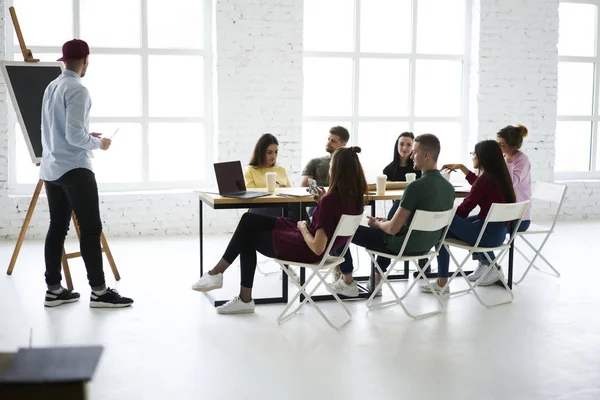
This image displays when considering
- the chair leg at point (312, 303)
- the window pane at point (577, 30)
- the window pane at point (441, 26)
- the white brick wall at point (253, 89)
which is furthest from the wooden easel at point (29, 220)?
the window pane at point (577, 30)

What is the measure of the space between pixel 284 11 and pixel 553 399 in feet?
17.9

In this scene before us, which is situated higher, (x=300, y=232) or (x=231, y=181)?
(x=231, y=181)

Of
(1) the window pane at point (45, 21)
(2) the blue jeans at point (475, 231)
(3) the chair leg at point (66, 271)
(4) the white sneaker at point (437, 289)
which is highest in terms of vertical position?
(1) the window pane at point (45, 21)

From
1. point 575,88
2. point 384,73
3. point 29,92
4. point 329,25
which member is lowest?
point 29,92

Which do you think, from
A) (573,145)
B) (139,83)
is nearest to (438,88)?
(573,145)

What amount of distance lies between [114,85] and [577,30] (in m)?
5.83

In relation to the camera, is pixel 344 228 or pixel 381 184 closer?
pixel 344 228

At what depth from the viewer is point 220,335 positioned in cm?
398

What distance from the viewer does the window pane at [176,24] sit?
7504 millimetres

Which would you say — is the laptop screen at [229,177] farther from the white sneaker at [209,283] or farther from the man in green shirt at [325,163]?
the man in green shirt at [325,163]

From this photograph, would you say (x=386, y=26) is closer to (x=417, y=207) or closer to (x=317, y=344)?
(x=417, y=207)

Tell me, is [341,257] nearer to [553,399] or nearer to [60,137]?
[553,399]

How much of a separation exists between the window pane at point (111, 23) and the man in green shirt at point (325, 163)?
9.24ft

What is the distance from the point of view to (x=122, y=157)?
7652 millimetres
